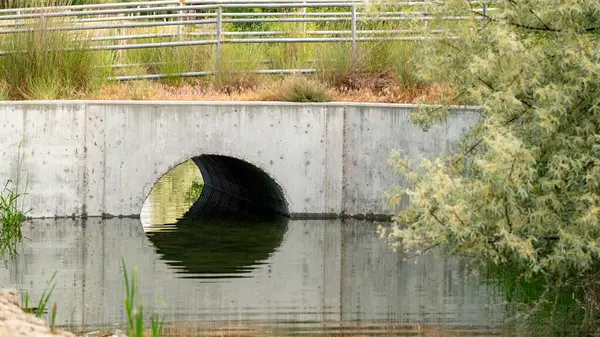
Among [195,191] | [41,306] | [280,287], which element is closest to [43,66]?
[195,191]

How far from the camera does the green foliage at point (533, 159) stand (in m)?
7.85

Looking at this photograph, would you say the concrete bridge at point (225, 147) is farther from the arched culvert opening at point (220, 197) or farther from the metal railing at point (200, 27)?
the metal railing at point (200, 27)

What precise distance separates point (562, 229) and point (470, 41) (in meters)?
1.89

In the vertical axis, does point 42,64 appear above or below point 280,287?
above

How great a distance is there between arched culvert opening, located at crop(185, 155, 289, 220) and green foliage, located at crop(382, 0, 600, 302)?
7012 mm

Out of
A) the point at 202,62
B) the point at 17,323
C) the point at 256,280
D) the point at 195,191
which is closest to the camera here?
the point at 17,323

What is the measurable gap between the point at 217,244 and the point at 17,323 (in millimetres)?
6530

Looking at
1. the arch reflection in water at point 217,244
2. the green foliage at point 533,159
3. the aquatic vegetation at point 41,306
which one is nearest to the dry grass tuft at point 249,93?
the arch reflection in water at point 217,244

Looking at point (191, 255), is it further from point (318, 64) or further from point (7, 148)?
point (318, 64)

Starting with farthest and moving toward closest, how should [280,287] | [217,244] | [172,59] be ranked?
[172,59] → [217,244] → [280,287]

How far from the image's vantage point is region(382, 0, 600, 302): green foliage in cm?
785

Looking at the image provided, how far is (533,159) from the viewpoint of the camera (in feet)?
25.6

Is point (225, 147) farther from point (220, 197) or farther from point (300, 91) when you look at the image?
point (220, 197)

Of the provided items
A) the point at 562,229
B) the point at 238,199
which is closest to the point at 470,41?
the point at 562,229
